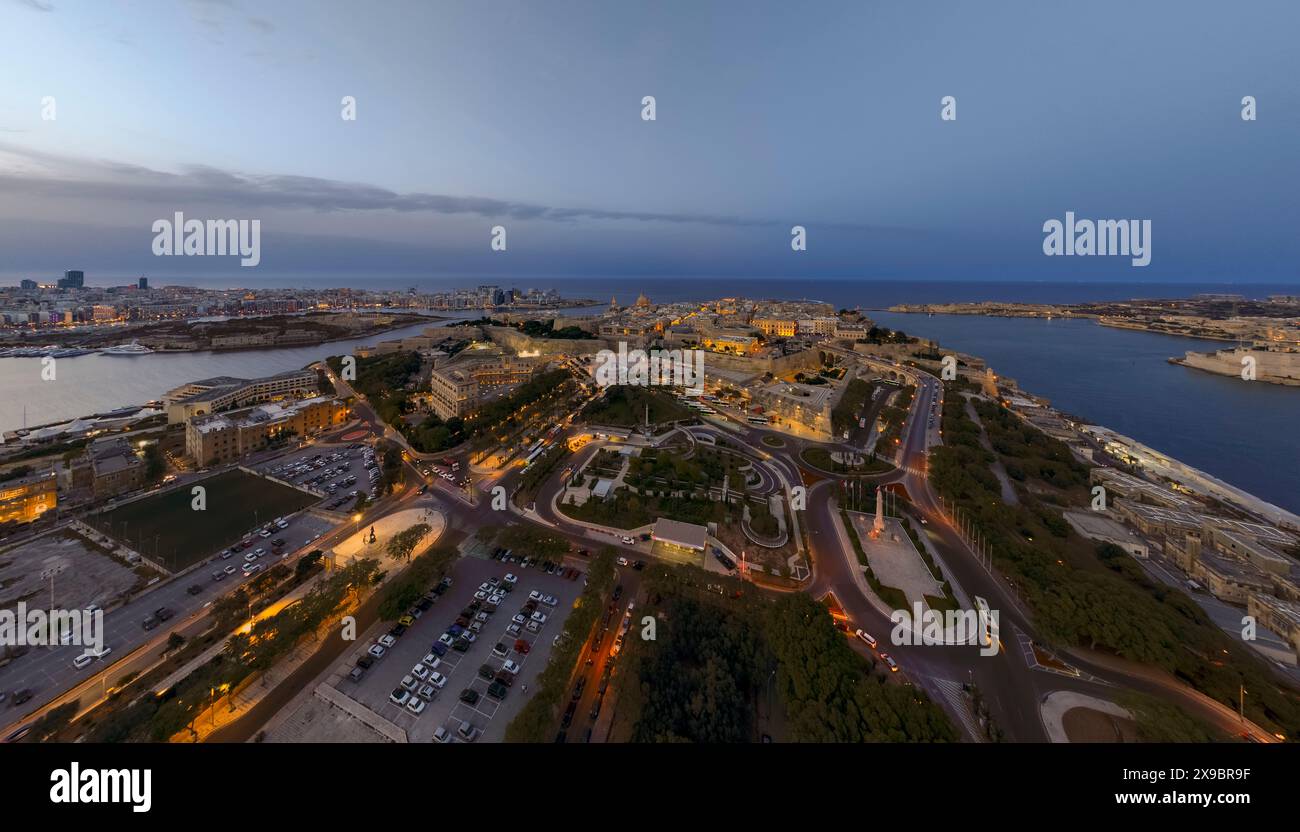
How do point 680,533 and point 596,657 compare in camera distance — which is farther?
point 680,533

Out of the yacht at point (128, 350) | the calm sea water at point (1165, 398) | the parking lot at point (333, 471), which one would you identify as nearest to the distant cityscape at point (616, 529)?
the parking lot at point (333, 471)

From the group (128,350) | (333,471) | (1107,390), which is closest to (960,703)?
(333,471)

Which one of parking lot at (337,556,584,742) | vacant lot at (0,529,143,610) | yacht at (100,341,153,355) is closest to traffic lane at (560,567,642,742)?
parking lot at (337,556,584,742)

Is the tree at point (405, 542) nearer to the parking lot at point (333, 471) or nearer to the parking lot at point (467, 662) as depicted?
the parking lot at point (467, 662)

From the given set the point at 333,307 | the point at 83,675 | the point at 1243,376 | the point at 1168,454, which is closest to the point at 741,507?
the point at 83,675

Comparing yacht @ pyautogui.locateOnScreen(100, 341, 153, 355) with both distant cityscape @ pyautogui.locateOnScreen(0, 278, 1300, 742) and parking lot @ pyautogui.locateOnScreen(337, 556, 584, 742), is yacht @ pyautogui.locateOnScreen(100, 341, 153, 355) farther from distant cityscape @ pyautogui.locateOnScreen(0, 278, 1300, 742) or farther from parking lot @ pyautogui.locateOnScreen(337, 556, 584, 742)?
parking lot @ pyautogui.locateOnScreen(337, 556, 584, 742)

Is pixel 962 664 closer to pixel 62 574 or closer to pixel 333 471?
pixel 333 471
